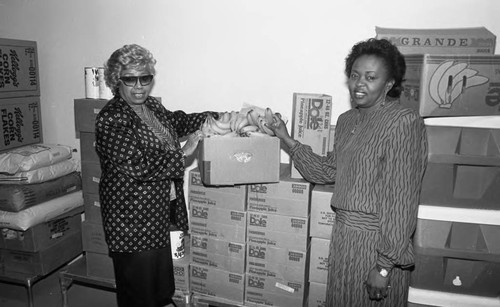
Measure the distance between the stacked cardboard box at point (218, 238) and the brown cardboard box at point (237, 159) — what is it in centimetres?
19

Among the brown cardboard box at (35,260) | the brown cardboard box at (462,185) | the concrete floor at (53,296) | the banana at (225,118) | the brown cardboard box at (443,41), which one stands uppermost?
the brown cardboard box at (443,41)

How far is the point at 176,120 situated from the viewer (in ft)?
7.90

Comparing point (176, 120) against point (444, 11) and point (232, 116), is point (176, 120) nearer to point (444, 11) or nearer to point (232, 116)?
point (232, 116)

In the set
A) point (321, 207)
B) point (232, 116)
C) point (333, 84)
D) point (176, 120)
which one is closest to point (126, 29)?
point (176, 120)

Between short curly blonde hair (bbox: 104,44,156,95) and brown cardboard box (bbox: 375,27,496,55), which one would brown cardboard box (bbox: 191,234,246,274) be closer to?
short curly blonde hair (bbox: 104,44,156,95)

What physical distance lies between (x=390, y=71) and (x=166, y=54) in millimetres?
1727

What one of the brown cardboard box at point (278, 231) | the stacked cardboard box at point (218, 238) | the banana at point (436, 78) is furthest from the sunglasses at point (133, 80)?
the banana at point (436, 78)

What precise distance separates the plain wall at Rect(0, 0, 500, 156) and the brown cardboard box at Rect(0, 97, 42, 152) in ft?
0.64

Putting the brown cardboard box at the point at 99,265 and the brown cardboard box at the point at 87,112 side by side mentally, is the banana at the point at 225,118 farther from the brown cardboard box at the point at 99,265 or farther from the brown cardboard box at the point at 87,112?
the brown cardboard box at the point at 99,265

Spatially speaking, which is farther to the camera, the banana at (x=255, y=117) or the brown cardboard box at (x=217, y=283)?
the brown cardboard box at (x=217, y=283)

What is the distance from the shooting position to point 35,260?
8.97ft

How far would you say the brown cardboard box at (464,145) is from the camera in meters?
1.86

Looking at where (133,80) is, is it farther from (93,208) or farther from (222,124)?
(93,208)

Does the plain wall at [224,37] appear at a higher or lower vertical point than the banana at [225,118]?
higher
